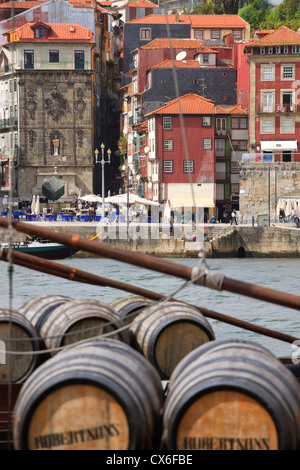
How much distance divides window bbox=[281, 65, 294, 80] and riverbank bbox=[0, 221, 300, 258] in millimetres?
14657

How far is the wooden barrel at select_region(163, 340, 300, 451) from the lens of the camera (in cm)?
535

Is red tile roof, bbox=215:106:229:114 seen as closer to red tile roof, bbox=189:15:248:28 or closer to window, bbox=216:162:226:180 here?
window, bbox=216:162:226:180

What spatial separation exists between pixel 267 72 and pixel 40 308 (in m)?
54.3

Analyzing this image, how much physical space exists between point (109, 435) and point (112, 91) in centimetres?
8452

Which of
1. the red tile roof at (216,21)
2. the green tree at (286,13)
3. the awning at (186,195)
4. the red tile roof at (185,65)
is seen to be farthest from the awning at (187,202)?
the green tree at (286,13)

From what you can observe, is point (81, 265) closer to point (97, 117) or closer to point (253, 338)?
point (253, 338)

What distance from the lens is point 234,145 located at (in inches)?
2581

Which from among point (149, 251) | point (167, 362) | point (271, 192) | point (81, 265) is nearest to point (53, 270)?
point (167, 362)

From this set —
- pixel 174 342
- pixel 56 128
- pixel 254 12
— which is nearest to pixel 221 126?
pixel 56 128

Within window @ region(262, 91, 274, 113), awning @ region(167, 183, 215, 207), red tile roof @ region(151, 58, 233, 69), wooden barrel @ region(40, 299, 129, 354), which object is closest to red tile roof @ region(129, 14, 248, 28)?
red tile roof @ region(151, 58, 233, 69)

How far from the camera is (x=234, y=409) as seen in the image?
17.6 feet

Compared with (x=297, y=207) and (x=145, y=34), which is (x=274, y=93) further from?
(x=145, y=34)

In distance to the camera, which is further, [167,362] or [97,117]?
[97,117]
